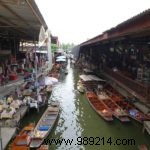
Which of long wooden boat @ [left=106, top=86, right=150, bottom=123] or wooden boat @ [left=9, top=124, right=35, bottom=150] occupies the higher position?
long wooden boat @ [left=106, top=86, right=150, bottom=123]

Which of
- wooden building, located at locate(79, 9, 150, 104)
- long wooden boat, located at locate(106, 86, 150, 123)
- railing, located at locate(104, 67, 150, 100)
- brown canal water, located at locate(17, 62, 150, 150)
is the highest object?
wooden building, located at locate(79, 9, 150, 104)

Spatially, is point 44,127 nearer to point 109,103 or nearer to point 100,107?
point 100,107

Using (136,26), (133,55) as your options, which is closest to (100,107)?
(136,26)

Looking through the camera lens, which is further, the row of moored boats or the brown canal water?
the row of moored boats

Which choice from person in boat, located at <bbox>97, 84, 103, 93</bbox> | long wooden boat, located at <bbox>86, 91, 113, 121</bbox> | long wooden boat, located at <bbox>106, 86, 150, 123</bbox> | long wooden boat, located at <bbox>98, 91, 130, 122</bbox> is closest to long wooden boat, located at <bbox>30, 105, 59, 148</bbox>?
long wooden boat, located at <bbox>86, 91, 113, 121</bbox>

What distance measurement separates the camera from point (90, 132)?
664 inches

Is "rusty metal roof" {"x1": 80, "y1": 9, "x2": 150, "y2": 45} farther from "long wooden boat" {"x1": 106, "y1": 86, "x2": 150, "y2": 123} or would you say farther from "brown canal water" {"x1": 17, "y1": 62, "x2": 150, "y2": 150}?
"brown canal water" {"x1": 17, "y1": 62, "x2": 150, "y2": 150}

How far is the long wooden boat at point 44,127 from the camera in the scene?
13902 millimetres

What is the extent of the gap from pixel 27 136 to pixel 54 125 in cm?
382

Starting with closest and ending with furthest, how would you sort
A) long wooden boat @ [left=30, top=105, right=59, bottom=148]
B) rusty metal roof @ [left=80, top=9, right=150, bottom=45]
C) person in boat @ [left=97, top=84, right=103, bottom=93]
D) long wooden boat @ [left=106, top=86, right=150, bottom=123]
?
1. rusty metal roof @ [left=80, top=9, right=150, bottom=45]
2. long wooden boat @ [left=30, top=105, right=59, bottom=148]
3. long wooden boat @ [left=106, top=86, right=150, bottom=123]
4. person in boat @ [left=97, top=84, right=103, bottom=93]

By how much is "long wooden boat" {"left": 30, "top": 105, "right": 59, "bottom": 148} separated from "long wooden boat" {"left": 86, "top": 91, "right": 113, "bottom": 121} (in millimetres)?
3084

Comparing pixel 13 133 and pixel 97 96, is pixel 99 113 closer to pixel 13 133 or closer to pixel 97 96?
pixel 97 96

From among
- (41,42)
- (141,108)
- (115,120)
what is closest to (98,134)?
(115,120)

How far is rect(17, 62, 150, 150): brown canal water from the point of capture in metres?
14.8
